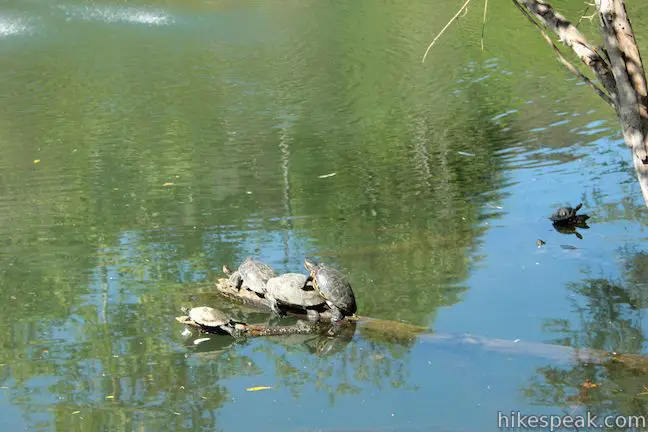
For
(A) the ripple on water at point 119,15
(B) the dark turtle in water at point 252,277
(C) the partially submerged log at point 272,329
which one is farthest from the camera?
(A) the ripple on water at point 119,15

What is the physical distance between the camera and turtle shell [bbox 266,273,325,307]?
696cm

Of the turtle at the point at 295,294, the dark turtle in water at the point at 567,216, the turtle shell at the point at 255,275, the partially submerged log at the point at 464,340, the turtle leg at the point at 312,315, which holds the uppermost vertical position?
the dark turtle in water at the point at 567,216

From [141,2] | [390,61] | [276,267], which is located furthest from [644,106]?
[141,2]

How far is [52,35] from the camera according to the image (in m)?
21.8

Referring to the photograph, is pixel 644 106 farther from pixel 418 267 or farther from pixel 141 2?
pixel 141 2

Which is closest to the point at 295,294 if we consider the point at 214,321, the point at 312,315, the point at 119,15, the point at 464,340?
the point at 312,315

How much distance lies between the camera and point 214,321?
671 centimetres

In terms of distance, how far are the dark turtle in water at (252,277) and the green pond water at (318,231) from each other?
21 centimetres

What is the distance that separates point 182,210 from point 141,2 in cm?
1745

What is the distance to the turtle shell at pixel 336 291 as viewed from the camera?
268 inches

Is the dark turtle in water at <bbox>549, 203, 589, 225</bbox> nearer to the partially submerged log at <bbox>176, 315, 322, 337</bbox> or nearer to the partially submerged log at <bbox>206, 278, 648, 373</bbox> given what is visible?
the partially submerged log at <bbox>206, 278, 648, 373</bbox>

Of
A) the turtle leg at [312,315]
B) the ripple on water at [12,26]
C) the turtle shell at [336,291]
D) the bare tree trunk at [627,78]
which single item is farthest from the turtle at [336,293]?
the ripple on water at [12,26]

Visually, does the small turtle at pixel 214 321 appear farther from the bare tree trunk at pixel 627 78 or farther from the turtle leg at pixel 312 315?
the bare tree trunk at pixel 627 78

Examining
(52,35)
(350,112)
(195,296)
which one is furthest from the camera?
(52,35)
